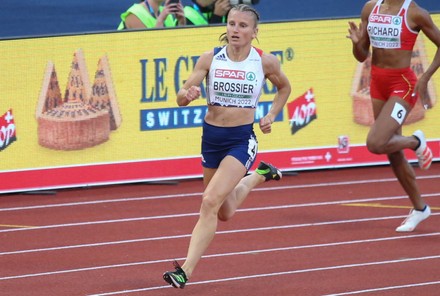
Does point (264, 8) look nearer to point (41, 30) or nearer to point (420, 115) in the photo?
point (41, 30)

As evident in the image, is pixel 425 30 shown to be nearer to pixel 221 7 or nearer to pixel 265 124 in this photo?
pixel 265 124

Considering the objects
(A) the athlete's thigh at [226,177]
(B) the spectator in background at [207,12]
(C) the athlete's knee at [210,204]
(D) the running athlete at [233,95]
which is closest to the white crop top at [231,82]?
(D) the running athlete at [233,95]

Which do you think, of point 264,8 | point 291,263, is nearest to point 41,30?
point 264,8

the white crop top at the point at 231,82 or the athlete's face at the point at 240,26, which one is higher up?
the athlete's face at the point at 240,26

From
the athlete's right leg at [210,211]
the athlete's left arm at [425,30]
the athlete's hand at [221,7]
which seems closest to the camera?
→ the athlete's right leg at [210,211]

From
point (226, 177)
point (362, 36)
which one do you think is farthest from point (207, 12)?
point (226, 177)

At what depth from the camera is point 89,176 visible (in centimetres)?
1208

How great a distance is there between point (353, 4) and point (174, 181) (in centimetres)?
682

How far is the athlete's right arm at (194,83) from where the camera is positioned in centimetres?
762

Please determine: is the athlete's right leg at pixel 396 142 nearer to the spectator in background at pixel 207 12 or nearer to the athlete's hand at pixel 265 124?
the athlete's hand at pixel 265 124

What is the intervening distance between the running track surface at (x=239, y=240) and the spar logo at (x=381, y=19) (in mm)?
1947

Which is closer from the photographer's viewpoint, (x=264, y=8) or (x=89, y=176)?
(x=89, y=176)

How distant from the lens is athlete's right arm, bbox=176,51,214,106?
762 centimetres

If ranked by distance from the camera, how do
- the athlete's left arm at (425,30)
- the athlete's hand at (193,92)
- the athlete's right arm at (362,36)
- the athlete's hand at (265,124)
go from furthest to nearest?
the athlete's right arm at (362,36) → the athlete's left arm at (425,30) → the athlete's hand at (265,124) → the athlete's hand at (193,92)
